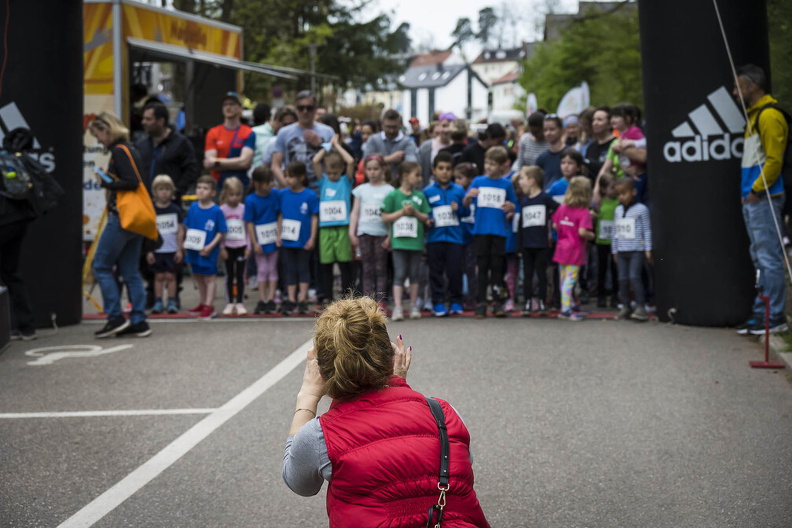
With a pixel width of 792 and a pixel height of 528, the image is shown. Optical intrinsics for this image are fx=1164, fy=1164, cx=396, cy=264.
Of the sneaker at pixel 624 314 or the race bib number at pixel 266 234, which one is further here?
the race bib number at pixel 266 234

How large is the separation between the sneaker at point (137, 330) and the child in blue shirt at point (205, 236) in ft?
5.19

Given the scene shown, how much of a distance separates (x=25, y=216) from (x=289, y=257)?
3.22 metres

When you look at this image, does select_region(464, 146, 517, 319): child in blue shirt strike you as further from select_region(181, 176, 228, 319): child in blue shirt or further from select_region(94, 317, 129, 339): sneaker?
select_region(94, 317, 129, 339): sneaker

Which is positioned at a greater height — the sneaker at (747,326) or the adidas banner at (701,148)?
the adidas banner at (701,148)

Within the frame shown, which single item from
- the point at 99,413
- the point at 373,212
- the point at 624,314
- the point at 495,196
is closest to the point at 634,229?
the point at 624,314

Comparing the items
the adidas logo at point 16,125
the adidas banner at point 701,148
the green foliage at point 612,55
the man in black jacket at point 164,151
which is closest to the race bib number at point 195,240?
the man in black jacket at point 164,151

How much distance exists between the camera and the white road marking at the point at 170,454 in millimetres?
5410

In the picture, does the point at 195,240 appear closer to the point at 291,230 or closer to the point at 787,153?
the point at 291,230

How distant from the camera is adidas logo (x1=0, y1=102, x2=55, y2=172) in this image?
38.9 ft

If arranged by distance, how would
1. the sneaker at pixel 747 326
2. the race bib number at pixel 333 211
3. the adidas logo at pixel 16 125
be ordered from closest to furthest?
the sneaker at pixel 747 326 < the adidas logo at pixel 16 125 < the race bib number at pixel 333 211

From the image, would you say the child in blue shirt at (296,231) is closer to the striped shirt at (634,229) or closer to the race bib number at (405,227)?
the race bib number at (405,227)

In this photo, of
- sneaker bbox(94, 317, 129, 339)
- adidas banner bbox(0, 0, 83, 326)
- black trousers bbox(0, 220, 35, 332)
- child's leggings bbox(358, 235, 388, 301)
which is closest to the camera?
black trousers bbox(0, 220, 35, 332)

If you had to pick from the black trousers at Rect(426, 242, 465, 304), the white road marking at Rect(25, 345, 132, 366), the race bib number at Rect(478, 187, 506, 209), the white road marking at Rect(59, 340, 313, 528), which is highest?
the race bib number at Rect(478, 187, 506, 209)

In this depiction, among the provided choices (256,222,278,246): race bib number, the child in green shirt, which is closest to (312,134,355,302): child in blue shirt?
(256,222,278,246): race bib number
